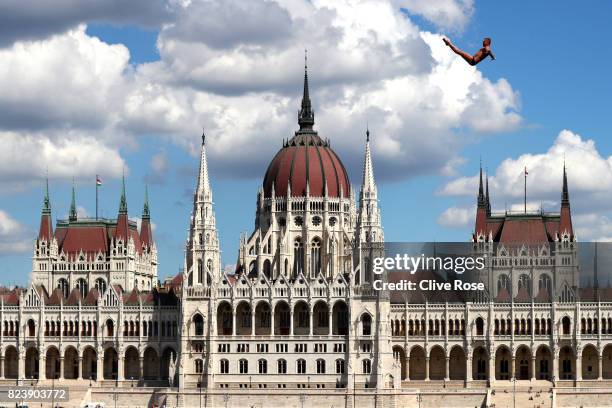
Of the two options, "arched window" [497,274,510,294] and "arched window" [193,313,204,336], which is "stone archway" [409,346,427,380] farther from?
"arched window" [193,313,204,336]

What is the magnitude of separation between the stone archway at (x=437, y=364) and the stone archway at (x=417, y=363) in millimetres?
864

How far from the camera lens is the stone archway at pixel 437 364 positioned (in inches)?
6978

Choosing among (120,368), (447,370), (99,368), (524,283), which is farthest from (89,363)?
(524,283)

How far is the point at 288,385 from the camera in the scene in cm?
16975

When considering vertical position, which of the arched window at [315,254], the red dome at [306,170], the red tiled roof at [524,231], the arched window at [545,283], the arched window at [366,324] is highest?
the red dome at [306,170]

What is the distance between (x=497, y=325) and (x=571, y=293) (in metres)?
8.73

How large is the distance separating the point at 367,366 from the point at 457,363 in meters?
12.9

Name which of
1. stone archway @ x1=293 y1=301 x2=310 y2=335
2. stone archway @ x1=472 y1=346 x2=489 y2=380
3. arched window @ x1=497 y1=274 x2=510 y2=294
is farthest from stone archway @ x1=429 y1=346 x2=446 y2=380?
stone archway @ x1=293 y1=301 x2=310 y2=335

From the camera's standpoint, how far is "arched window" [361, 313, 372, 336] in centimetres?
17112

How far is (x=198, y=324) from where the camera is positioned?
17500cm

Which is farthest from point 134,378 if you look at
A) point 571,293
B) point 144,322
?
point 571,293

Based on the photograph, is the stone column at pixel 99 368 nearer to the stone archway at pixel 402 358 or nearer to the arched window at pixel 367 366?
the arched window at pixel 367 366

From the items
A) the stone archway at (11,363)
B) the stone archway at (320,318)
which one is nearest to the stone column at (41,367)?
the stone archway at (11,363)

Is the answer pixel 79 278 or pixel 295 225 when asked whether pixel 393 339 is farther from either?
pixel 79 278
